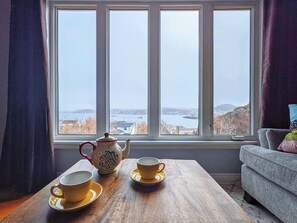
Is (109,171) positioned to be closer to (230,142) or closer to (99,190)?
(99,190)

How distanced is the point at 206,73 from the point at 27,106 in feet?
6.54

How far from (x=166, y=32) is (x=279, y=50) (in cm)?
124

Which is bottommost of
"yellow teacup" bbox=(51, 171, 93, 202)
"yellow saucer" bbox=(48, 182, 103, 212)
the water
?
"yellow saucer" bbox=(48, 182, 103, 212)

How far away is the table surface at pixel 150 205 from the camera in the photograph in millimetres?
731

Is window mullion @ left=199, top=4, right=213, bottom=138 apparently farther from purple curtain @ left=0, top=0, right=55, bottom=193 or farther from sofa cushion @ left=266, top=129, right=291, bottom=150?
purple curtain @ left=0, top=0, right=55, bottom=193

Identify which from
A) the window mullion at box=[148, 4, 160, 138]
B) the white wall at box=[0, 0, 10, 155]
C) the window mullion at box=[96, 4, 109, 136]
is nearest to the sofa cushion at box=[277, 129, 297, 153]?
the window mullion at box=[148, 4, 160, 138]

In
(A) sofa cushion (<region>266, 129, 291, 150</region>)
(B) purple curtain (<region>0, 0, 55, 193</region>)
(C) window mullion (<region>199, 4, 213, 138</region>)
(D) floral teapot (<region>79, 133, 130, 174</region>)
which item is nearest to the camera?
(D) floral teapot (<region>79, 133, 130, 174</region>)

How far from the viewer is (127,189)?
98 centimetres

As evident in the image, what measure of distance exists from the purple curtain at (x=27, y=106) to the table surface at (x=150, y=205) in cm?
144

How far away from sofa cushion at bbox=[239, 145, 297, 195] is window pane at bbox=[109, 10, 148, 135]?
1.22m

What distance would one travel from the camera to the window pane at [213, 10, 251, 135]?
2559 millimetres

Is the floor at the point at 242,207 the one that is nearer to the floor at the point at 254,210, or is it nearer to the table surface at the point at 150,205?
the floor at the point at 254,210

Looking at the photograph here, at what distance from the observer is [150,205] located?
83 cm

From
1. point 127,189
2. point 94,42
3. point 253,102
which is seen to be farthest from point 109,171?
point 253,102
